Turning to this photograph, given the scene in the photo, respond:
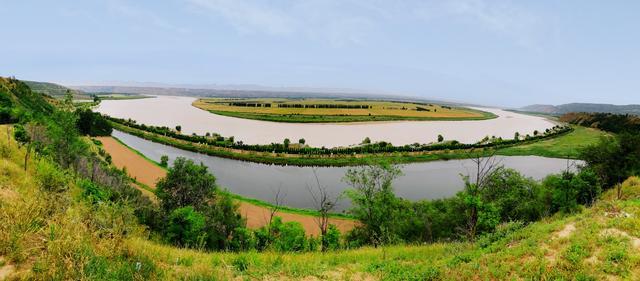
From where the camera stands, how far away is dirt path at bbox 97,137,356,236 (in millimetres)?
26852

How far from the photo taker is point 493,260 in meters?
9.17

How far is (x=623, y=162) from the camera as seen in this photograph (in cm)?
3397

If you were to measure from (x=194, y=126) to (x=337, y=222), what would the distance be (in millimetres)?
68844

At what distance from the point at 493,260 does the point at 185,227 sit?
53.4ft

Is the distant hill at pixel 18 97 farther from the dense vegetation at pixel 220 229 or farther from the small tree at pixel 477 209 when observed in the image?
the small tree at pixel 477 209

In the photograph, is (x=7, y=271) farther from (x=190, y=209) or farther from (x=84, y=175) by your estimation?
(x=84, y=175)

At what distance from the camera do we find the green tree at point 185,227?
18.1 metres

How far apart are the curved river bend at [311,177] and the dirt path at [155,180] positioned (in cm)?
351

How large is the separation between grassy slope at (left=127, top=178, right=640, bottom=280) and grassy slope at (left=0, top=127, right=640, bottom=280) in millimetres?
25

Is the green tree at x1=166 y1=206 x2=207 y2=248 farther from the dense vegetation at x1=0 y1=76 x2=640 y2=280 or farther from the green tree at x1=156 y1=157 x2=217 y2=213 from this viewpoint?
the green tree at x1=156 y1=157 x2=217 y2=213

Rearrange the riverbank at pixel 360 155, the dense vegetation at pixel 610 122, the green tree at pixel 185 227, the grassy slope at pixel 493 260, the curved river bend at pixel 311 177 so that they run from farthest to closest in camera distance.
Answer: the dense vegetation at pixel 610 122
the riverbank at pixel 360 155
the curved river bend at pixel 311 177
the green tree at pixel 185 227
the grassy slope at pixel 493 260

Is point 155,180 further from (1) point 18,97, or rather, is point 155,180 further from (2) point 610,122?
(2) point 610,122

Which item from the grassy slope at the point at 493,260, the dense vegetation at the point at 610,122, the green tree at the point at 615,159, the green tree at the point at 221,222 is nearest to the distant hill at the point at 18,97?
the green tree at the point at 221,222

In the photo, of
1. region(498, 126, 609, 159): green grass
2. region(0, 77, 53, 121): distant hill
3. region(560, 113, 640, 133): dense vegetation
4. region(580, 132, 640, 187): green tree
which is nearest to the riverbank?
region(498, 126, 609, 159): green grass
